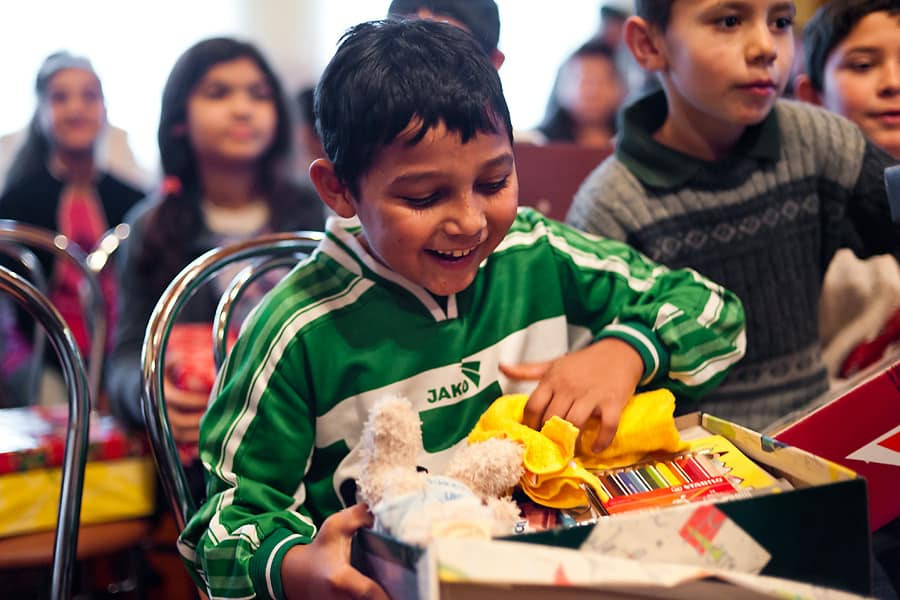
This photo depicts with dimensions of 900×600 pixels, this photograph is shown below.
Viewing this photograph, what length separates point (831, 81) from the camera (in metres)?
1.31

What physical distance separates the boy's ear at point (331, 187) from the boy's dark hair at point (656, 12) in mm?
490

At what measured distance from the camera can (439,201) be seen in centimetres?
76

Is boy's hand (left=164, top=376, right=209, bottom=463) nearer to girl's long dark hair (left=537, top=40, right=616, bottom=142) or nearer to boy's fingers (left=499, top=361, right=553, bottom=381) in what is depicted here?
boy's fingers (left=499, top=361, right=553, bottom=381)

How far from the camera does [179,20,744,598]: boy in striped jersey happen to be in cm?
74

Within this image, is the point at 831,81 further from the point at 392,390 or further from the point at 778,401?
the point at 392,390

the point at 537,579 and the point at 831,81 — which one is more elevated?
the point at 831,81

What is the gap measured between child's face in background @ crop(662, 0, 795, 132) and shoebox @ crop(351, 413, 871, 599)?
525 millimetres

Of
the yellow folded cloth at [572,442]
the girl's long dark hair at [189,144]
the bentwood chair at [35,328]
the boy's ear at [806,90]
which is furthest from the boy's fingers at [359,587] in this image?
the bentwood chair at [35,328]

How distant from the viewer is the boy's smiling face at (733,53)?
103 cm

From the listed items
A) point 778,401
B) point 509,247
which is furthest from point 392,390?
point 778,401

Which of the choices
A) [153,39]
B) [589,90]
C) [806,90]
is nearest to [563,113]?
[589,90]

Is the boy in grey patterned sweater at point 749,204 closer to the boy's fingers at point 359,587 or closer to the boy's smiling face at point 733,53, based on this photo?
the boy's smiling face at point 733,53

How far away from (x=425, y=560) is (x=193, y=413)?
2.93 ft

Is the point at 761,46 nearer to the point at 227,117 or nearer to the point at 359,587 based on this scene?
the point at 359,587
